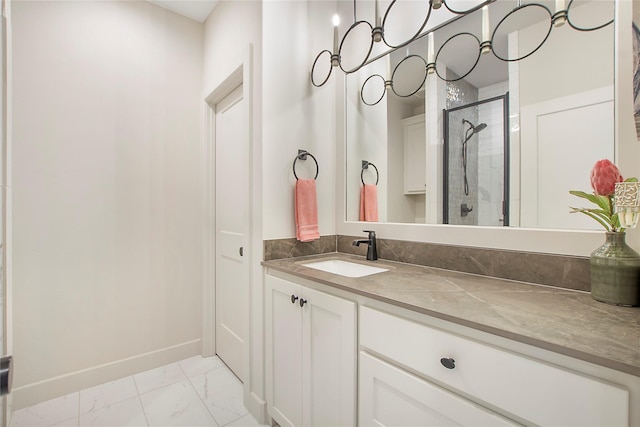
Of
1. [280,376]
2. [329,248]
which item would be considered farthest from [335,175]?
[280,376]

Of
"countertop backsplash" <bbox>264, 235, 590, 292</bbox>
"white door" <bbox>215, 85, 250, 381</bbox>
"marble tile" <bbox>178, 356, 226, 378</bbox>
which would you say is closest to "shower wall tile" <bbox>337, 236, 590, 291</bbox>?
"countertop backsplash" <bbox>264, 235, 590, 292</bbox>

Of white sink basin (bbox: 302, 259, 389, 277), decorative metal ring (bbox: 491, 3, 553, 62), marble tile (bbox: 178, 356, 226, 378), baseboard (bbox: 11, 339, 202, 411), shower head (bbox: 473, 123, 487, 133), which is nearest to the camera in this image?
decorative metal ring (bbox: 491, 3, 553, 62)

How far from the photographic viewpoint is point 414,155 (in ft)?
5.02

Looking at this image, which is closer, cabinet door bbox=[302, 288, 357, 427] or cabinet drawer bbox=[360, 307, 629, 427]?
cabinet drawer bbox=[360, 307, 629, 427]

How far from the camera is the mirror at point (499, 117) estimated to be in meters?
0.99

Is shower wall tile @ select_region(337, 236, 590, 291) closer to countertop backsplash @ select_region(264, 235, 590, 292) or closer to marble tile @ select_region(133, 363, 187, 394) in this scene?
countertop backsplash @ select_region(264, 235, 590, 292)

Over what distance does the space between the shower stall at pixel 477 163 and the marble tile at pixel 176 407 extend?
171 cm

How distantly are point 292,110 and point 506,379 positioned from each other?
1534mm

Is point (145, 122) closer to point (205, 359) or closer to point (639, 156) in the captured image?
point (205, 359)

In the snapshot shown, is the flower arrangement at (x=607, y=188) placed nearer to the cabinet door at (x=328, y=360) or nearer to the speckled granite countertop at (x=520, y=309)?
the speckled granite countertop at (x=520, y=309)

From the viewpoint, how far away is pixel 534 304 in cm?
82

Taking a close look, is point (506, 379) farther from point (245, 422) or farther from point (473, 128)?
point (245, 422)

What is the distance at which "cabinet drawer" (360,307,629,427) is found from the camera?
55 centimetres

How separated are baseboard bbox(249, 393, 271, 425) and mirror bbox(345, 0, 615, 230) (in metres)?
1.22
